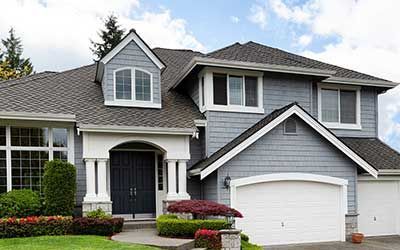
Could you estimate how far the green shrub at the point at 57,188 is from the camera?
41.8 feet

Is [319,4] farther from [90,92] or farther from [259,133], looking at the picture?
[90,92]

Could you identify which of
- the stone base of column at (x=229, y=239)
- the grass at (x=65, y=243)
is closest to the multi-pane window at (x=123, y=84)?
the grass at (x=65, y=243)

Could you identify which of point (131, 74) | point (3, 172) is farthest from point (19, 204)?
point (131, 74)

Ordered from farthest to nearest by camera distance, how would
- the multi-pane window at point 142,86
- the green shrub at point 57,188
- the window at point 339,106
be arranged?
the window at point 339,106, the multi-pane window at point 142,86, the green shrub at point 57,188

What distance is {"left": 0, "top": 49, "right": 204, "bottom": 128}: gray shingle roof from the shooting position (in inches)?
552

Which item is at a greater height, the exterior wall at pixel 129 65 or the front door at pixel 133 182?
the exterior wall at pixel 129 65

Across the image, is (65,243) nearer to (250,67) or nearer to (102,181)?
(102,181)

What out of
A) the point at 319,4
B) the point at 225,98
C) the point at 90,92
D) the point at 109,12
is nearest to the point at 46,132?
the point at 90,92

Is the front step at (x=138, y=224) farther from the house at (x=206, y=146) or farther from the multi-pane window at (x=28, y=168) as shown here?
the multi-pane window at (x=28, y=168)

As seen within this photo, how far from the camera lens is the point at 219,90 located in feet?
50.9

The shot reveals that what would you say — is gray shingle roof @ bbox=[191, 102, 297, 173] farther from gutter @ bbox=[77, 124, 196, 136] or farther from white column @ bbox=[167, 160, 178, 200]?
gutter @ bbox=[77, 124, 196, 136]

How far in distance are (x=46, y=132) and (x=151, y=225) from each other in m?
4.45

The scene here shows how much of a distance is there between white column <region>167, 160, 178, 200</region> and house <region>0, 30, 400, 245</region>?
0.03 meters

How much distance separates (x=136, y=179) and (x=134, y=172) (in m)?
0.25
